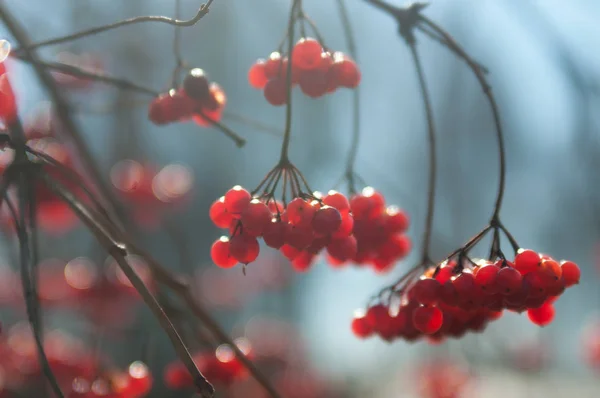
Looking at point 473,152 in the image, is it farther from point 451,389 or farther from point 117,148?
point 117,148

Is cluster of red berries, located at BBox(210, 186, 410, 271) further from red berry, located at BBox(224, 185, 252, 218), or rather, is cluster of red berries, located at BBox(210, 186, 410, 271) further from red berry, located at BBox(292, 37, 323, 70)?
red berry, located at BBox(292, 37, 323, 70)

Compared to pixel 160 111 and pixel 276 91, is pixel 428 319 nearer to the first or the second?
pixel 276 91

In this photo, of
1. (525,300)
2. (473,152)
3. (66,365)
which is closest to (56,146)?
(66,365)

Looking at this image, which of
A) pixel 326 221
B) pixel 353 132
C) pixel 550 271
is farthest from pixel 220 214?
pixel 550 271

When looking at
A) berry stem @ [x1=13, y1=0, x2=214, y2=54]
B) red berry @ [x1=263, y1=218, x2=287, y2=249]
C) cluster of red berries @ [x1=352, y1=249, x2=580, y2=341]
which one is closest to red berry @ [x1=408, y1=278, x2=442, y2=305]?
cluster of red berries @ [x1=352, y1=249, x2=580, y2=341]

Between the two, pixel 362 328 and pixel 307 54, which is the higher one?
pixel 307 54
